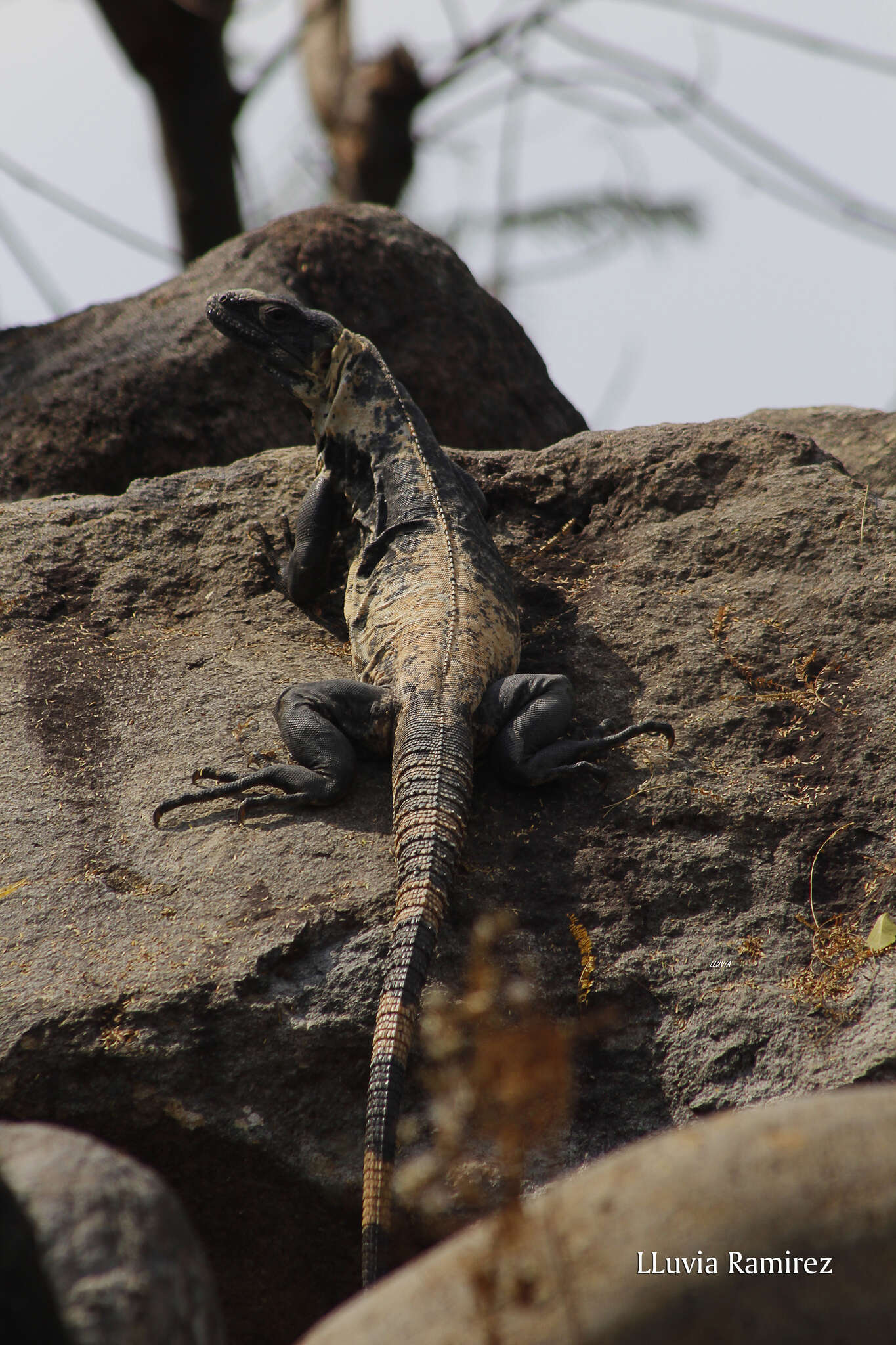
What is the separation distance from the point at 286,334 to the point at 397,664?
7.38 feet

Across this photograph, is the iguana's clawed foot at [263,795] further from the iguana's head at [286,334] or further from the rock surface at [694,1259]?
the iguana's head at [286,334]

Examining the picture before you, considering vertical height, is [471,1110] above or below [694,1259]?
above

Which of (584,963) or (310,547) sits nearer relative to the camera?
(584,963)

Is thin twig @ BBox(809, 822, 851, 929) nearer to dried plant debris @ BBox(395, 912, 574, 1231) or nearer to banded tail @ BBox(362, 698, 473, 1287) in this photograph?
dried plant debris @ BBox(395, 912, 574, 1231)

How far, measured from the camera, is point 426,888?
11.7 ft

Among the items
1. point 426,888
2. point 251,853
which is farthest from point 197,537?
point 426,888

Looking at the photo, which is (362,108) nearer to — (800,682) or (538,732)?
(800,682)

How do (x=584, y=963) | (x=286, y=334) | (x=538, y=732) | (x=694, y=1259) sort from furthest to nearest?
1. (x=286, y=334)
2. (x=538, y=732)
3. (x=584, y=963)
4. (x=694, y=1259)

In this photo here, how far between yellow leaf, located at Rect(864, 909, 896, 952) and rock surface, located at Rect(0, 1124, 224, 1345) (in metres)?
2.40

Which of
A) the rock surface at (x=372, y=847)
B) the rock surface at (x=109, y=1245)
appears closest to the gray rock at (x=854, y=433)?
the rock surface at (x=372, y=847)

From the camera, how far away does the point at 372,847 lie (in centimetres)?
399

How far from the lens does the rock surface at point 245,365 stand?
7102 millimetres

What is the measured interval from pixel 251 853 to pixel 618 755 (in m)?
1.47

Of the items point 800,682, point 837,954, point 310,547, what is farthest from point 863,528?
point 310,547
